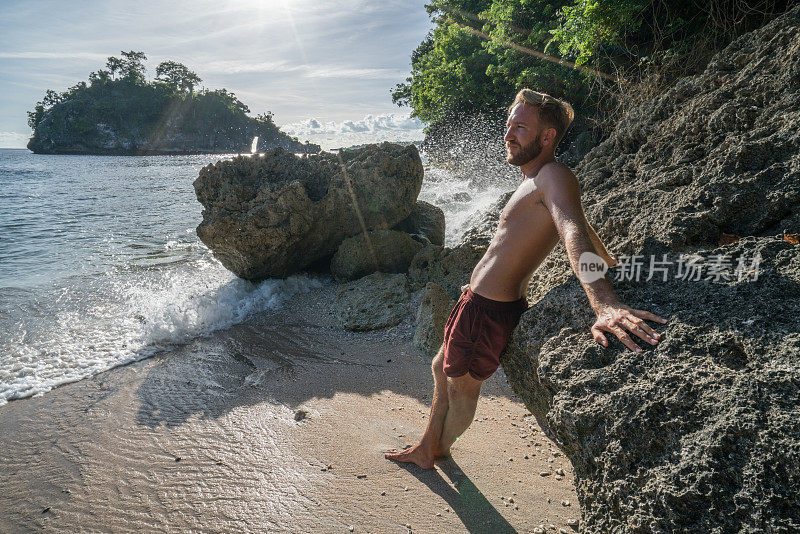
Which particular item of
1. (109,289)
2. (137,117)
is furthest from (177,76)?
(109,289)

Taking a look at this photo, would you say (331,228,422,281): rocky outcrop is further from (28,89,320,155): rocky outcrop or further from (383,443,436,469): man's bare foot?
(28,89,320,155): rocky outcrop

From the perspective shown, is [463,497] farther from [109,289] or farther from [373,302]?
[109,289]

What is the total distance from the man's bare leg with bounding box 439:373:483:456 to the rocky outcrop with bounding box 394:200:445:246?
5136mm

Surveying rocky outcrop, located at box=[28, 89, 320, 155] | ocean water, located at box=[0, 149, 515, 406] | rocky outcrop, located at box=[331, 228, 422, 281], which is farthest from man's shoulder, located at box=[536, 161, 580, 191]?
rocky outcrop, located at box=[28, 89, 320, 155]

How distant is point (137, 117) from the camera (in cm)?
7938

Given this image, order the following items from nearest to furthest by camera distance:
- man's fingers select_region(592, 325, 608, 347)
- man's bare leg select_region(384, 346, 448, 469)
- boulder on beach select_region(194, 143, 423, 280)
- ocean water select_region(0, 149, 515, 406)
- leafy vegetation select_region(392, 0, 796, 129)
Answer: man's fingers select_region(592, 325, 608, 347)
man's bare leg select_region(384, 346, 448, 469)
ocean water select_region(0, 149, 515, 406)
leafy vegetation select_region(392, 0, 796, 129)
boulder on beach select_region(194, 143, 423, 280)

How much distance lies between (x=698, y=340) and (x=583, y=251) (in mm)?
518

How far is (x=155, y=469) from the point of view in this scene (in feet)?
9.48

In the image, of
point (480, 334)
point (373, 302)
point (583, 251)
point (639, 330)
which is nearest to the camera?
point (639, 330)

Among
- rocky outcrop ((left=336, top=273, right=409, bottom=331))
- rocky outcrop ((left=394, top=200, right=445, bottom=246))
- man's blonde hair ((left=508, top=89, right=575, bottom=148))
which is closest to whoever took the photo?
man's blonde hair ((left=508, top=89, right=575, bottom=148))

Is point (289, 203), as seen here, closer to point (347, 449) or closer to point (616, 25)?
point (347, 449)

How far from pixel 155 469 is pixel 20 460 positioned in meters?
1.12

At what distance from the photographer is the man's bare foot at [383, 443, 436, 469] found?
8.79ft

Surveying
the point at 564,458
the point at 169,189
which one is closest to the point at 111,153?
the point at 169,189
